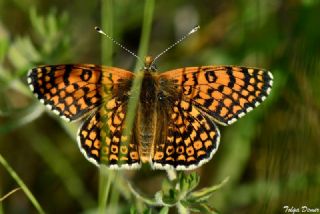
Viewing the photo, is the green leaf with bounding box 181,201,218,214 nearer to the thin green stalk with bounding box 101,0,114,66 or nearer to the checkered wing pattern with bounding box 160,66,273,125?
the checkered wing pattern with bounding box 160,66,273,125

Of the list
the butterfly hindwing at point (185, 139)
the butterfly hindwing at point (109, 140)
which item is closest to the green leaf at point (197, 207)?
the butterfly hindwing at point (185, 139)

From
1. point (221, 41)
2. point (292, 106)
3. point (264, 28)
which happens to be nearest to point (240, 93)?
point (292, 106)

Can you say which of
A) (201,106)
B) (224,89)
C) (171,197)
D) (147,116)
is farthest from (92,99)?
(171,197)

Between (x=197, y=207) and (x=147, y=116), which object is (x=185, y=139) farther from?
(x=197, y=207)

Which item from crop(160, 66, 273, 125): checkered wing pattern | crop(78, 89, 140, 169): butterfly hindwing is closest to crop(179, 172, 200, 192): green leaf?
crop(78, 89, 140, 169): butterfly hindwing

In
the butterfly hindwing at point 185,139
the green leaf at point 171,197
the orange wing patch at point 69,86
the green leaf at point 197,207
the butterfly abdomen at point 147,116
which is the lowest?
the green leaf at point 197,207

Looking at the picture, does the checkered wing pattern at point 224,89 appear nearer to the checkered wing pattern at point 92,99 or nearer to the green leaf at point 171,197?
the checkered wing pattern at point 92,99
